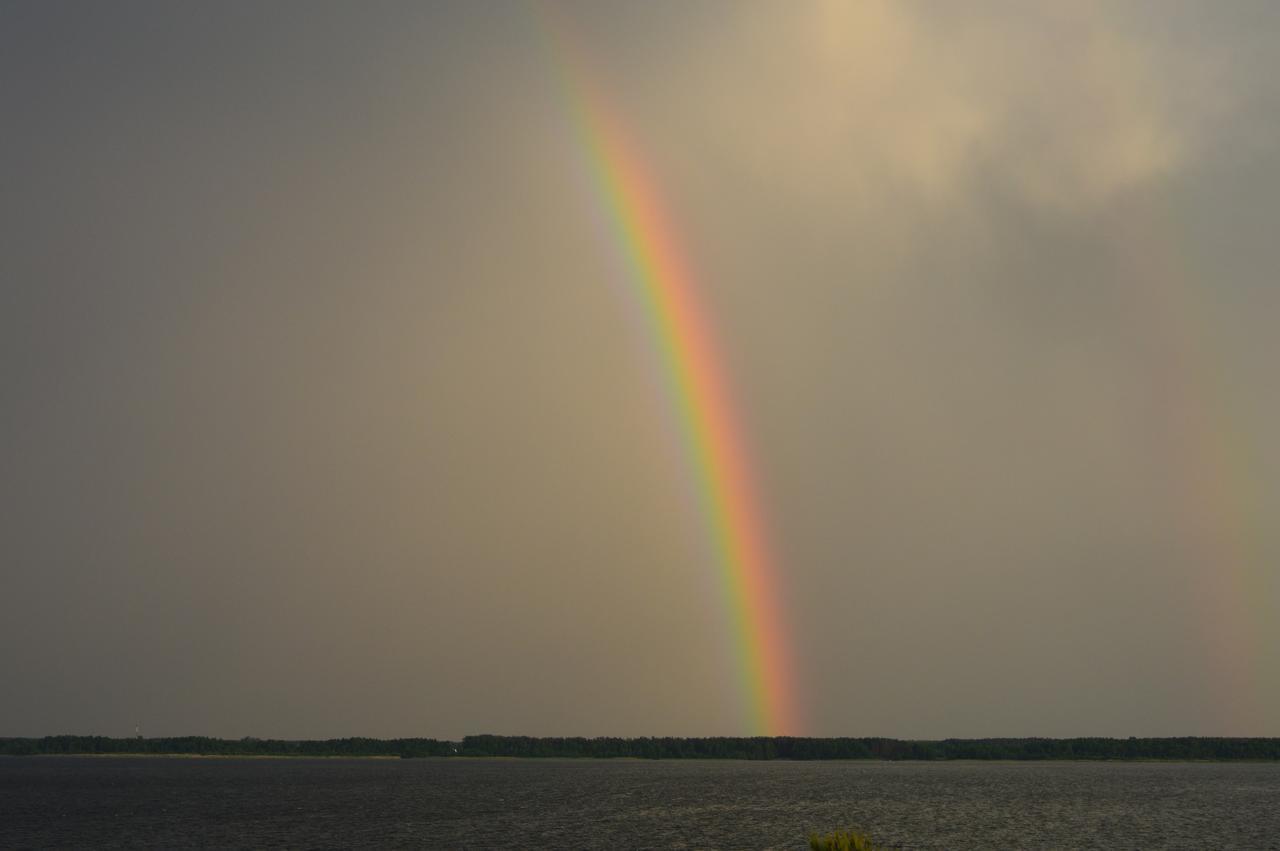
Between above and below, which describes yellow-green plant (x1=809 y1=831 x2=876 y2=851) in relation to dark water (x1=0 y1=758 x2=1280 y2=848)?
below

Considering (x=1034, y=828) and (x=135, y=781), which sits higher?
(x=135, y=781)

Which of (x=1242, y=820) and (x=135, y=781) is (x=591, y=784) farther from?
(x=1242, y=820)

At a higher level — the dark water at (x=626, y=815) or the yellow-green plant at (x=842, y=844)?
the dark water at (x=626, y=815)

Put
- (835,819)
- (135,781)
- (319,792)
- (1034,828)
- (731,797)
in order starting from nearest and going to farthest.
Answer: (1034,828), (835,819), (731,797), (319,792), (135,781)

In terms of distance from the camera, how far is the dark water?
79.6 meters

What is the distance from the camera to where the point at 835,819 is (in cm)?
10106

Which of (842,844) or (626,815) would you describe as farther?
(626,815)

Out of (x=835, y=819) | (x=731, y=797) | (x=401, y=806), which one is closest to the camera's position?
(x=835, y=819)

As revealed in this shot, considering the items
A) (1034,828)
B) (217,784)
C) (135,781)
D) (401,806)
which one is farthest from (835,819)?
(135,781)

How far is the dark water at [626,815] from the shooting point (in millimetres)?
79562

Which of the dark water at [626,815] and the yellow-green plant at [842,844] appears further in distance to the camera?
the dark water at [626,815]

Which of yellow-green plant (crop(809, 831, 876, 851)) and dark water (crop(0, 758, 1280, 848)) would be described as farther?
dark water (crop(0, 758, 1280, 848))

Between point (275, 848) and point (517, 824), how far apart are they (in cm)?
2622

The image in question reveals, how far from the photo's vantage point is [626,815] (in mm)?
106938
